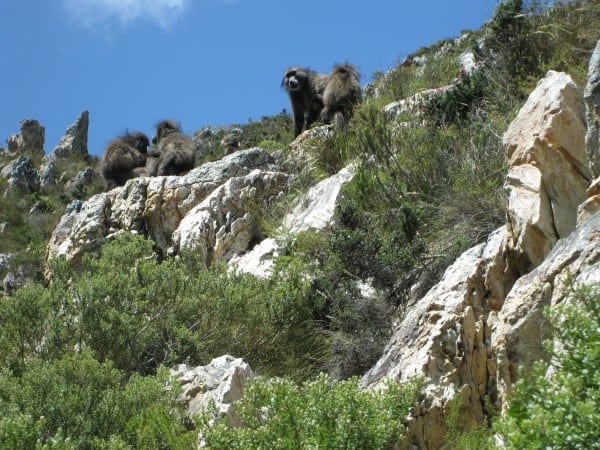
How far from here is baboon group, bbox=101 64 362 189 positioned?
15.6 meters

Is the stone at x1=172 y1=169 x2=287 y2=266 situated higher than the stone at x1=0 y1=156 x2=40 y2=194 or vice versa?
the stone at x1=0 y1=156 x2=40 y2=194

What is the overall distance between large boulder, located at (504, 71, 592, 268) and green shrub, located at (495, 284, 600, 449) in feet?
6.09

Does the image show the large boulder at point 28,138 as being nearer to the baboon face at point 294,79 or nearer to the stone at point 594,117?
the baboon face at point 294,79

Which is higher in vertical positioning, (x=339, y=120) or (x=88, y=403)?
(x=339, y=120)

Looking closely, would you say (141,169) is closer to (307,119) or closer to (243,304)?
(307,119)

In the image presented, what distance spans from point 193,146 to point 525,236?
11.1m

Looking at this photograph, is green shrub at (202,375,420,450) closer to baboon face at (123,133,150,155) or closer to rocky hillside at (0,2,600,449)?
rocky hillside at (0,2,600,449)

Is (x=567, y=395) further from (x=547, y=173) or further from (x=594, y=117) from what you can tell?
(x=547, y=173)

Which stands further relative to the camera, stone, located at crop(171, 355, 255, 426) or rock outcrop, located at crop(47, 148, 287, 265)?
rock outcrop, located at crop(47, 148, 287, 265)

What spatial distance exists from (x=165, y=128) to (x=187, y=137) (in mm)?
1013

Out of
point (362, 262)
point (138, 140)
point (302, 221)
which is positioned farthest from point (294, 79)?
point (362, 262)

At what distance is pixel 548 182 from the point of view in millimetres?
6176

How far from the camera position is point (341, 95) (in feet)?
50.9

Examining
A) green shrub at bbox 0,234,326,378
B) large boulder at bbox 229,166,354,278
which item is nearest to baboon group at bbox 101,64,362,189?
large boulder at bbox 229,166,354,278
